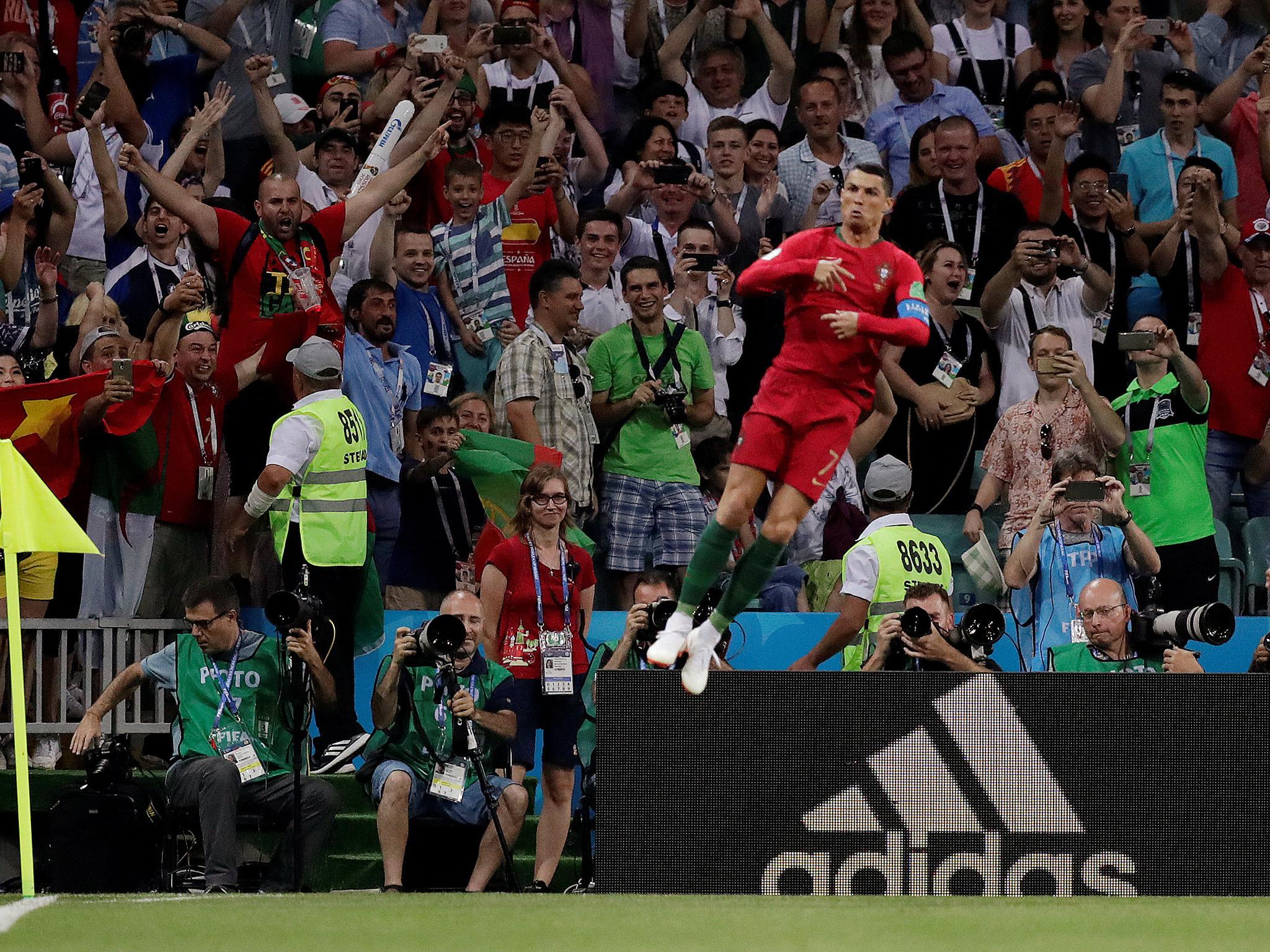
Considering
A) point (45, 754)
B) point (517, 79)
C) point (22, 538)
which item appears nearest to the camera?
point (22, 538)

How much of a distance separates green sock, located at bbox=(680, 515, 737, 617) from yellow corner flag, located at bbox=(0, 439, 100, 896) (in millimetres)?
2515

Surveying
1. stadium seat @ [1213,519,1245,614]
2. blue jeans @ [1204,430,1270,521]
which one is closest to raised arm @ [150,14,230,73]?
blue jeans @ [1204,430,1270,521]

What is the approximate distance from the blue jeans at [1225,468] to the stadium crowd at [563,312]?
0.02 metres

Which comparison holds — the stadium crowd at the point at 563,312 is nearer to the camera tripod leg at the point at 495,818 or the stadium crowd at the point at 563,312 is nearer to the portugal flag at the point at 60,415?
the portugal flag at the point at 60,415

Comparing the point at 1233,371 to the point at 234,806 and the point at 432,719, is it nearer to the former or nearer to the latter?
the point at 432,719

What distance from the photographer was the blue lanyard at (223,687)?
8.28 metres

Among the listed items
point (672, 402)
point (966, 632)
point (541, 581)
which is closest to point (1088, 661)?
point (966, 632)

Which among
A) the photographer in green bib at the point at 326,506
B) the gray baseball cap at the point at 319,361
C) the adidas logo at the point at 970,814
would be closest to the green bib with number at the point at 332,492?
the photographer in green bib at the point at 326,506

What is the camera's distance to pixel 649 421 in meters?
9.73

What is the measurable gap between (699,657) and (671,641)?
125 mm

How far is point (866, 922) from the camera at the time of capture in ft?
19.7

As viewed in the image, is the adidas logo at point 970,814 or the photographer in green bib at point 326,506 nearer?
the adidas logo at point 970,814

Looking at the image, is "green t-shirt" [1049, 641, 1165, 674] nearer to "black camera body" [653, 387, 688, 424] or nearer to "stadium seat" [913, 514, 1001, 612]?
"stadium seat" [913, 514, 1001, 612]

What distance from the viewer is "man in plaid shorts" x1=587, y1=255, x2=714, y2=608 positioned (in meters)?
9.63
